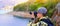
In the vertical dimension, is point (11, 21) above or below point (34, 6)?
below

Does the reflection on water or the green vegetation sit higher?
the green vegetation

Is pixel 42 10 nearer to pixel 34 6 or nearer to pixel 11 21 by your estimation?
pixel 34 6

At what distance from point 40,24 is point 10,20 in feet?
1.14

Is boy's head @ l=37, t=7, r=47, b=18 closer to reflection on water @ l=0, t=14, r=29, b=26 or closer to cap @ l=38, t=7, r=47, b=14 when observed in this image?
cap @ l=38, t=7, r=47, b=14

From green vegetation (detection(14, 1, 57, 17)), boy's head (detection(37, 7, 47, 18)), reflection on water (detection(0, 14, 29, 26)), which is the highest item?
green vegetation (detection(14, 1, 57, 17))

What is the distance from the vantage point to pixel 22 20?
5.04 ft

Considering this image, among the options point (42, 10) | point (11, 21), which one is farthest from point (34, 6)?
point (11, 21)

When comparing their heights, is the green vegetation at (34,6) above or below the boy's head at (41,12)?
above

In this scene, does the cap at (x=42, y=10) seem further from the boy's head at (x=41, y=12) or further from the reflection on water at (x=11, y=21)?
the reflection on water at (x=11, y=21)

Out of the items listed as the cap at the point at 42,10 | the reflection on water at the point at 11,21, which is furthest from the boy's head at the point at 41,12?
the reflection on water at the point at 11,21

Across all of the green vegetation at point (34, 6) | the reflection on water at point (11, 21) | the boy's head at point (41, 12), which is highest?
the green vegetation at point (34, 6)

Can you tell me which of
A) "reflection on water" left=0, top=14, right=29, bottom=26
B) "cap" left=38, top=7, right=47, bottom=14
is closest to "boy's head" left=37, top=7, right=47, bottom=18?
"cap" left=38, top=7, right=47, bottom=14

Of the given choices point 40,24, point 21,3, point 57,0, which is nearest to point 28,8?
point 21,3

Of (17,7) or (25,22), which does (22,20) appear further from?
(17,7)
